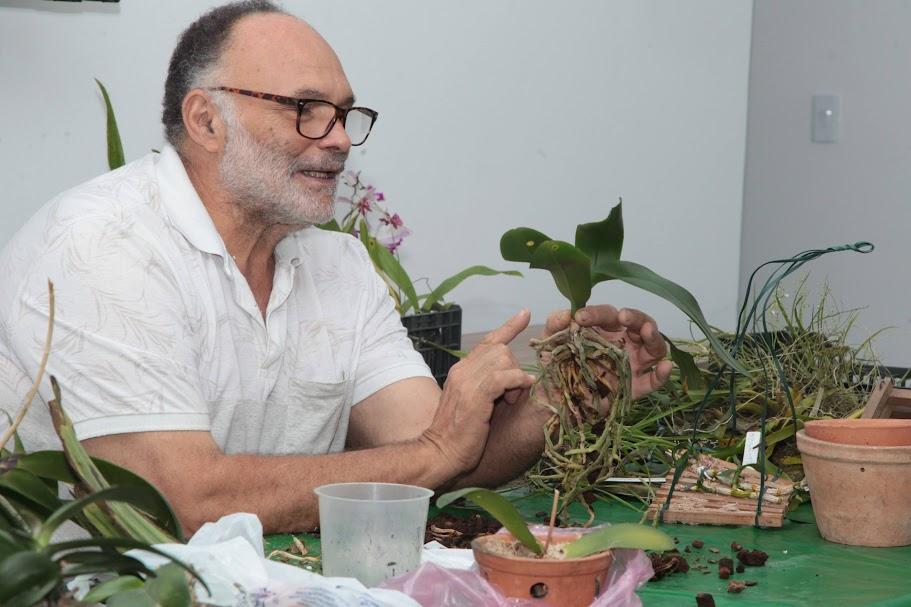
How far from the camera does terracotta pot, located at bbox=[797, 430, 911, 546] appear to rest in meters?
1.48

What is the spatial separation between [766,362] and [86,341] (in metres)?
1.09

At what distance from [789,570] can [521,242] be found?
524 mm

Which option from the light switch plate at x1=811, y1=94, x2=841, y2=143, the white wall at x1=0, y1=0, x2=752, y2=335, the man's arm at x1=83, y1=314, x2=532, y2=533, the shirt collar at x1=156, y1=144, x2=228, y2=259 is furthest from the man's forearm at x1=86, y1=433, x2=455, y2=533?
the light switch plate at x1=811, y1=94, x2=841, y2=143

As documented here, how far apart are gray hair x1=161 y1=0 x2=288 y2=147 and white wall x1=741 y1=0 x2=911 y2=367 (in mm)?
2870

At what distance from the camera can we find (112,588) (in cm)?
84

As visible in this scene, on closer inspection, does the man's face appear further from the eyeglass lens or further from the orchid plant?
the orchid plant

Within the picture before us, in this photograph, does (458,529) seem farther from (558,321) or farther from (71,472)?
(71,472)

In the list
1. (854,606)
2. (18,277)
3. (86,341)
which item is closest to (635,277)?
(854,606)

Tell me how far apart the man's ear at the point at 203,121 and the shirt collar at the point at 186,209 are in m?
0.07

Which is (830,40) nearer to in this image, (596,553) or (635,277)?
(635,277)

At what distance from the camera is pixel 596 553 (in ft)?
3.62

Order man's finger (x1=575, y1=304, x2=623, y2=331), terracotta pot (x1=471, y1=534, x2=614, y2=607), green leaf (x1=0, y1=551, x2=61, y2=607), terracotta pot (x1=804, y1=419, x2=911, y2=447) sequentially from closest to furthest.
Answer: green leaf (x1=0, y1=551, x2=61, y2=607) → terracotta pot (x1=471, y1=534, x2=614, y2=607) → terracotta pot (x1=804, y1=419, x2=911, y2=447) → man's finger (x1=575, y1=304, x2=623, y2=331)

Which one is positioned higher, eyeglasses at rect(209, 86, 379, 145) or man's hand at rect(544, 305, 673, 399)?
eyeglasses at rect(209, 86, 379, 145)

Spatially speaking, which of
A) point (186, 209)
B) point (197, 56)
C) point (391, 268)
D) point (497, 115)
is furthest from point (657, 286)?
point (497, 115)
